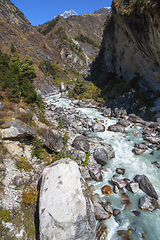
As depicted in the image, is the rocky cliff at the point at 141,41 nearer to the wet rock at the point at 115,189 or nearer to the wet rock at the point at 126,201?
the wet rock at the point at 115,189

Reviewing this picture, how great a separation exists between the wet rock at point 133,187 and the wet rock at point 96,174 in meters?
1.97

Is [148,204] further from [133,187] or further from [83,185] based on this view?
[83,185]

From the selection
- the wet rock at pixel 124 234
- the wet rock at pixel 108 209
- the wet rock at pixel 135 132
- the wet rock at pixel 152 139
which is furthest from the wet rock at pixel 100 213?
the wet rock at pixel 135 132

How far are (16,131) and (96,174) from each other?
6688 millimetres

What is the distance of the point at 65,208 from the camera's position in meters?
5.18

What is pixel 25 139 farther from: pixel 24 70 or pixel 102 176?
pixel 24 70

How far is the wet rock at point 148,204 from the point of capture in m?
7.09

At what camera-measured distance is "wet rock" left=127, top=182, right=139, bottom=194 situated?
8.08 metres

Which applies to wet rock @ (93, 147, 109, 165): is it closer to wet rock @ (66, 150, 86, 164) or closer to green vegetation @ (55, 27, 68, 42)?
wet rock @ (66, 150, 86, 164)

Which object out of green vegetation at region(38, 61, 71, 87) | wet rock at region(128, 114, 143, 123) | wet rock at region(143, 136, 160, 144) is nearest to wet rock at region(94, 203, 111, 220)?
wet rock at region(143, 136, 160, 144)

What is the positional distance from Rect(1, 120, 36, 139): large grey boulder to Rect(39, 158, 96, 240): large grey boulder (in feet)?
11.6

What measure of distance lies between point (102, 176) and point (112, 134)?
6.85m

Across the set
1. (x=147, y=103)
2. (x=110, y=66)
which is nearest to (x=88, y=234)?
(x=147, y=103)

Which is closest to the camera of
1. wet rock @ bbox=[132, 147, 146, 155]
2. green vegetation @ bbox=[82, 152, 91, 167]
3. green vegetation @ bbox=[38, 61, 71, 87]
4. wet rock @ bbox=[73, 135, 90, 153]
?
green vegetation @ bbox=[82, 152, 91, 167]
